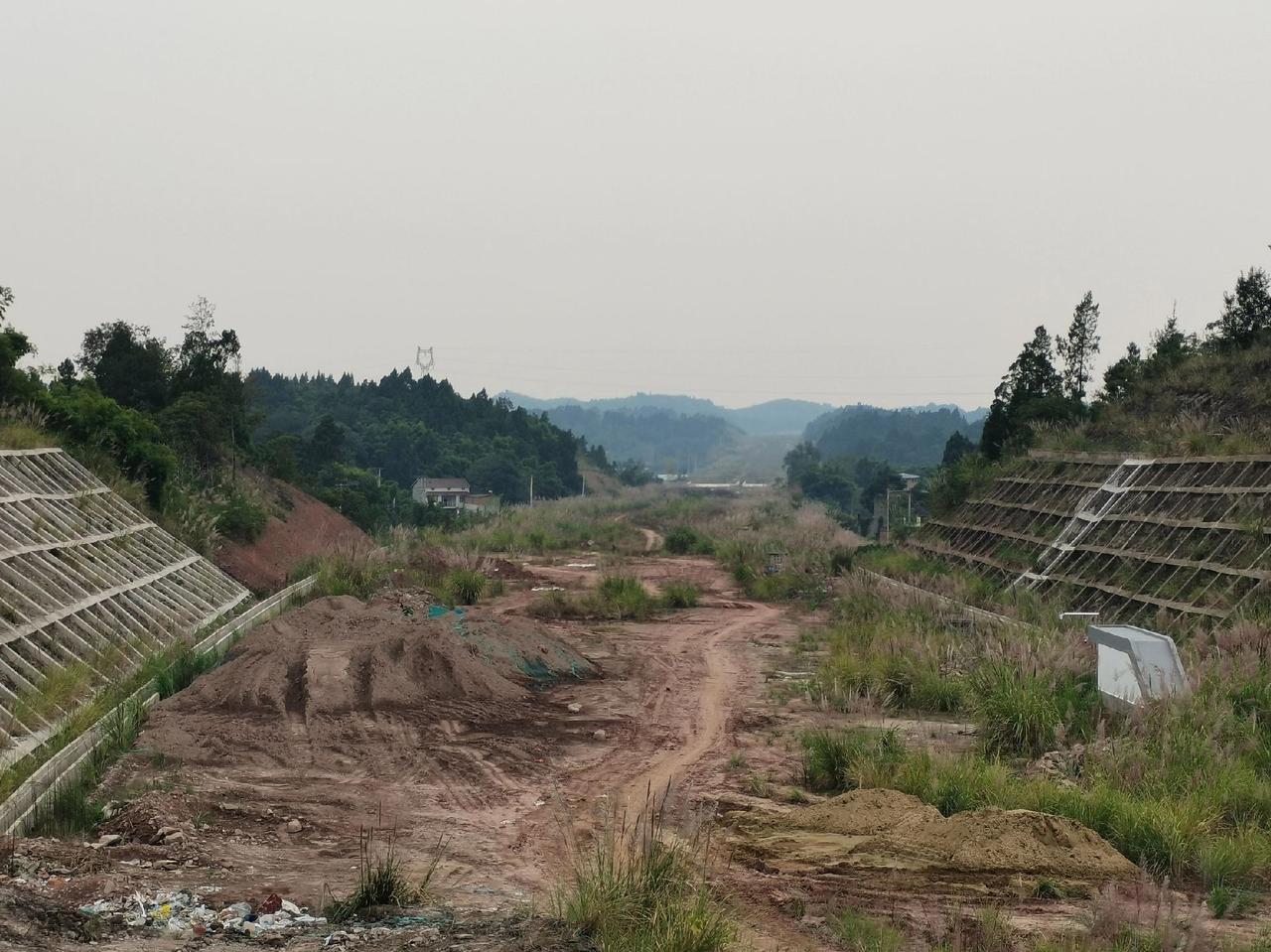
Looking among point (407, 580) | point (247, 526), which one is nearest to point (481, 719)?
point (407, 580)

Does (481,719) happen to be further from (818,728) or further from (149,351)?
(149,351)

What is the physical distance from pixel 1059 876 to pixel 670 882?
117 inches

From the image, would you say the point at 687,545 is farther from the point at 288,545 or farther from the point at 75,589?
the point at 75,589

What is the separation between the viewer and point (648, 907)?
7164 mm

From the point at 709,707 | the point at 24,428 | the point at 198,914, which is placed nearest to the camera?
the point at 198,914

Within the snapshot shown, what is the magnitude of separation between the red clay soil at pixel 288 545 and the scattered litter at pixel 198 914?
19775 mm

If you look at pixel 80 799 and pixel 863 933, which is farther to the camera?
pixel 80 799

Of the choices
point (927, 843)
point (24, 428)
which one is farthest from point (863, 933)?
point (24, 428)

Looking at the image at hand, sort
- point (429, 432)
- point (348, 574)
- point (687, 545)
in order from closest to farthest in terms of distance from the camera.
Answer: point (348, 574) → point (687, 545) → point (429, 432)

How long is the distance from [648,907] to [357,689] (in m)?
8.79

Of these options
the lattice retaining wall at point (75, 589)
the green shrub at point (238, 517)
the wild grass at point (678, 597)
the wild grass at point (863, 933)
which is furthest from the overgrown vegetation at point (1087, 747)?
the green shrub at point (238, 517)

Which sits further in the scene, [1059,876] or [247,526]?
[247,526]

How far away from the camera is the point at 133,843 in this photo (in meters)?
9.20

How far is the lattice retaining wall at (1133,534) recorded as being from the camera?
1806cm
